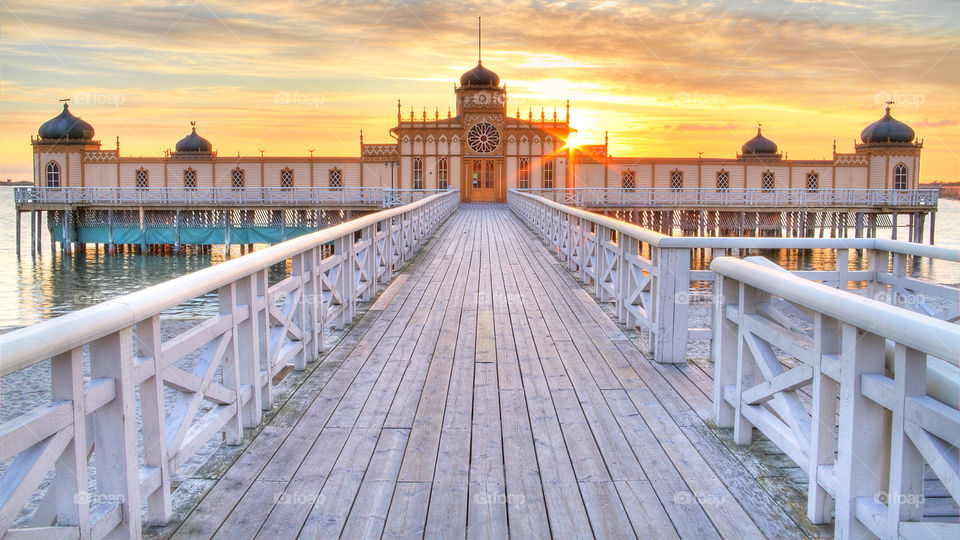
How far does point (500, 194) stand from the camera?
43.8 metres

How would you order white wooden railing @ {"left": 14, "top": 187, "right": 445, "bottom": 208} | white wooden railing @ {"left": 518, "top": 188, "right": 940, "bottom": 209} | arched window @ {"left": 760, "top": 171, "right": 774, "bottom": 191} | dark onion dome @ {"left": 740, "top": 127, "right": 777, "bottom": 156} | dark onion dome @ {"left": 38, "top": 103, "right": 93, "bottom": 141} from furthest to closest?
1. dark onion dome @ {"left": 740, "top": 127, "right": 777, "bottom": 156}
2. dark onion dome @ {"left": 38, "top": 103, "right": 93, "bottom": 141}
3. arched window @ {"left": 760, "top": 171, "right": 774, "bottom": 191}
4. white wooden railing @ {"left": 14, "top": 187, "right": 445, "bottom": 208}
5. white wooden railing @ {"left": 518, "top": 188, "right": 940, "bottom": 209}

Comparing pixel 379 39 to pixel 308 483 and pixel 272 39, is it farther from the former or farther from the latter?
pixel 308 483

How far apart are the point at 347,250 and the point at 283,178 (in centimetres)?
4205

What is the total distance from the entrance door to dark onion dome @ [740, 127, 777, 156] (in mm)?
19030

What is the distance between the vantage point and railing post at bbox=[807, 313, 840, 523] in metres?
3.27

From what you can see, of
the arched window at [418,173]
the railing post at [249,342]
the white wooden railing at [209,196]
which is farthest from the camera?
the arched window at [418,173]

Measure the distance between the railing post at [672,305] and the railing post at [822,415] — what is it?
2682 mm

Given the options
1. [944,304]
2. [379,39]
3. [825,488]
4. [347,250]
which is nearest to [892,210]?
[944,304]

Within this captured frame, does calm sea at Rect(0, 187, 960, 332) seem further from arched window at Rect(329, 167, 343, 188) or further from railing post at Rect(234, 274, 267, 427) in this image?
railing post at Rect(234, 274, 267, 427)

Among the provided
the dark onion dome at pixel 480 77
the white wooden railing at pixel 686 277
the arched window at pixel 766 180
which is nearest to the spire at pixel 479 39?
the dark onion dome at pixel 480 77

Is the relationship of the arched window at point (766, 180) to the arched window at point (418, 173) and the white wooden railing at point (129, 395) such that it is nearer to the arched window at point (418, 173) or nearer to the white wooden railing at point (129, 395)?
the arched window at point (418, 173)

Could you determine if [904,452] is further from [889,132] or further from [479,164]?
[889,132]

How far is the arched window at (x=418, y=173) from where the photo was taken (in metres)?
44.3

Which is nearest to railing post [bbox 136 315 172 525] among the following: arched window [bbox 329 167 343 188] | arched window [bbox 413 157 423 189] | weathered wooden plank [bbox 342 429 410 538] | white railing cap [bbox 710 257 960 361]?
weathered wooden plank [bbox 342 429 410 538]
